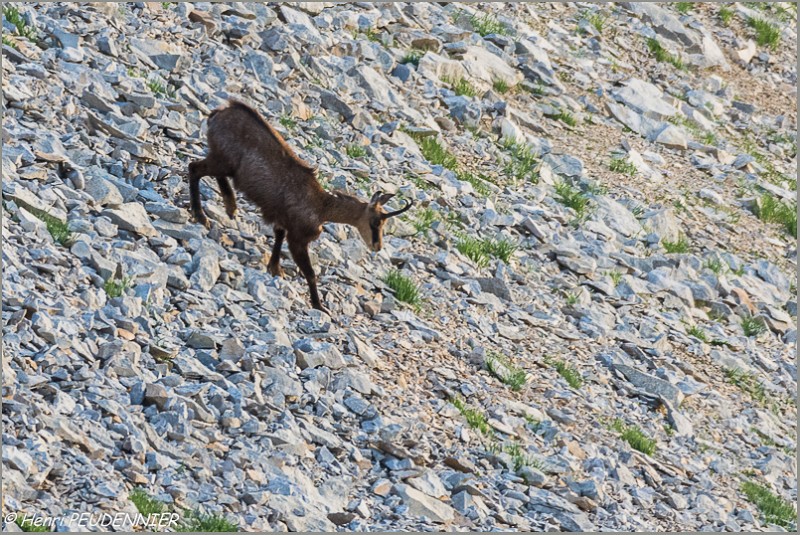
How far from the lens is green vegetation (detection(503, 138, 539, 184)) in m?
15.8

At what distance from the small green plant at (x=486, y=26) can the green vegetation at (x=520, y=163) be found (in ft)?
9.37

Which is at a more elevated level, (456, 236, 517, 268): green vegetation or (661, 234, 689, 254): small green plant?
(456, 236, 517, 268): green vegetation

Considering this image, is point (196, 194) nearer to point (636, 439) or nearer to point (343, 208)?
point (343, 208)

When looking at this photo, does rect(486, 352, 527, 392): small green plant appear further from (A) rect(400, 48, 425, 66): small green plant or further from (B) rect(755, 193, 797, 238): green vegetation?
(B) rect(755, 193, 797, 238): green vegetation

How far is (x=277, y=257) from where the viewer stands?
1213cm

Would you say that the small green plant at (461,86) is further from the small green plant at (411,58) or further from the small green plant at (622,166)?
the small green plant at (622,166)

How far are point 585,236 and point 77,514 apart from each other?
8.56m

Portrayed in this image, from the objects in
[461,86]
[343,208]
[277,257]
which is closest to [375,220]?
[343,208]

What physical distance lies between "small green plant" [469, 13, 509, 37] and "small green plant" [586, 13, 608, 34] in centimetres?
225

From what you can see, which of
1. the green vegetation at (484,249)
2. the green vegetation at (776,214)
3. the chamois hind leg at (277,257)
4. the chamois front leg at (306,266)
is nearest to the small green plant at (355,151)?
the green vegetation at (484,249)

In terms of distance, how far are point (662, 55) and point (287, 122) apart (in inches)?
340

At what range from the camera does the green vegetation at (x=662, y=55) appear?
2059 centimetres

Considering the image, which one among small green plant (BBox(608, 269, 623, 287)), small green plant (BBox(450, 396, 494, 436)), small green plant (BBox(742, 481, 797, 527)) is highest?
small green plant (BBox(450, 396, 494, 436))

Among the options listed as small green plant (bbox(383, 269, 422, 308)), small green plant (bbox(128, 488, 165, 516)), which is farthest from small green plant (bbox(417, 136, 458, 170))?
small green plant (bbox(128, 488, 165, 516))
